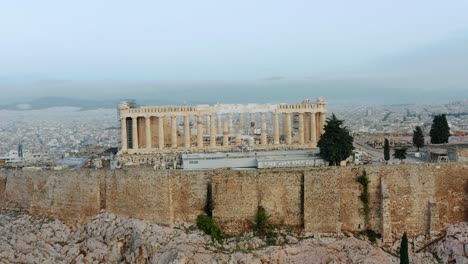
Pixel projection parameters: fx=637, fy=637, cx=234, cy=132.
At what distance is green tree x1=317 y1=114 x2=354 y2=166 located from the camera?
40219 mm

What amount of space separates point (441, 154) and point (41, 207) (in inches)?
1040

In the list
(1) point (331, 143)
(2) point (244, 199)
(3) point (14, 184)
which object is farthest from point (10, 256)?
(1) point (331, 143)

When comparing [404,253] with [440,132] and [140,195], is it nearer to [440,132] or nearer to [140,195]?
[140,195]

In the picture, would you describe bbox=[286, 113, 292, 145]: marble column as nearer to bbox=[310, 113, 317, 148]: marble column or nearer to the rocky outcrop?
bbox=[310, 113, 317, 148]: marble column

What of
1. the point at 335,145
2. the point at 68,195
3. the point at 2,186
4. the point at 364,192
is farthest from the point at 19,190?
the point at 364,192

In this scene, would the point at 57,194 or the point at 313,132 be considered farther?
the point at 313,132

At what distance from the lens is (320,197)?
3594 centimetres

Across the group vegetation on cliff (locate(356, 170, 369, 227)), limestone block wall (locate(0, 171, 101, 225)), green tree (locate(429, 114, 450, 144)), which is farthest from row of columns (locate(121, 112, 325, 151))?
vegetation on cliff (locate(356, 170, 369, 227))

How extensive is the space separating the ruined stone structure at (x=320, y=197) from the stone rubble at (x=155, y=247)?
1.08m

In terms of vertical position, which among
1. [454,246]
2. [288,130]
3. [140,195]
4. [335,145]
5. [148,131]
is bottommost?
[454,246]

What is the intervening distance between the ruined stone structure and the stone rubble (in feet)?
3.53

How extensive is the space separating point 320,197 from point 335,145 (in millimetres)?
5467

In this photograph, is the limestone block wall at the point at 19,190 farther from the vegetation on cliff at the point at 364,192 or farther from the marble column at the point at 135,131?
the vegetation on cliff at the point at 364,192

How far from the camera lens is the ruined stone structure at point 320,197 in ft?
118
